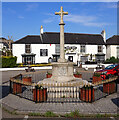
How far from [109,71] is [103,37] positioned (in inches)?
1201

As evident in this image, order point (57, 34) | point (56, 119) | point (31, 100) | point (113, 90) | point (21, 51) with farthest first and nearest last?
1. point (57, 34)
2. point (21, 51)
3. point (113, 90)
4. point (31, 100)
5. point (56, 119)

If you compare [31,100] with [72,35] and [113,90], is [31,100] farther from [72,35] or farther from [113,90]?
[72,35]

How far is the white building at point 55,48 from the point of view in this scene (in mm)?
38844

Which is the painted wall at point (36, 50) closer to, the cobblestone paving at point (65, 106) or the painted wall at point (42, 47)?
the painted wall at point (42, 47)

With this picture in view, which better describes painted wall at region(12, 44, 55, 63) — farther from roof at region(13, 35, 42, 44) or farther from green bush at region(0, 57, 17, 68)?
green bush at region(0, 57, 17, 68)

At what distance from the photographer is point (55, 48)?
40.4m

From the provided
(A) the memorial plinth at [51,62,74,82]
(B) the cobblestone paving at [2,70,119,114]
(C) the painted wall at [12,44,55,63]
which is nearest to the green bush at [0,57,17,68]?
(C) the painted wall at [12,44,55,63]

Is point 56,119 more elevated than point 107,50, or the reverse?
point 107,50

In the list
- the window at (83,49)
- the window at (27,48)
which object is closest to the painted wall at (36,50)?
the window at (27,48)

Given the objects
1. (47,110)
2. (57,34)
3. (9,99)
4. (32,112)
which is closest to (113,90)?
(47,110)

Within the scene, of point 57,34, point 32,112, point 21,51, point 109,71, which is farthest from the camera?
point 57,34

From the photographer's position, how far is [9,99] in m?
9.53

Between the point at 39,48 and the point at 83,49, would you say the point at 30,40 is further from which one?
the point at 83,49

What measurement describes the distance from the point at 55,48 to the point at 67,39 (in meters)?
4.60
